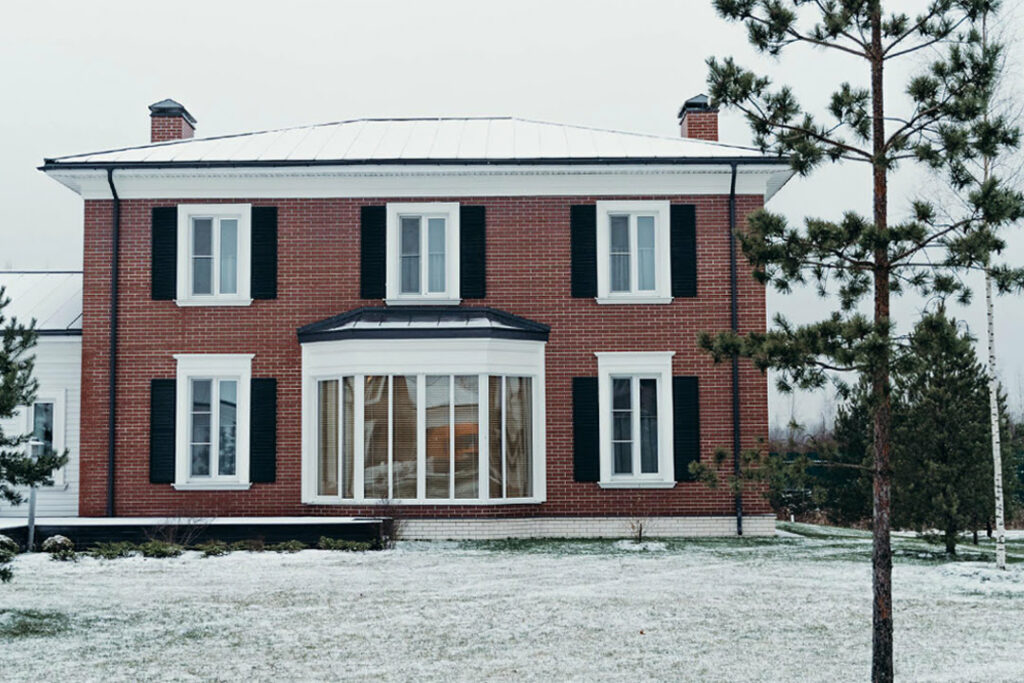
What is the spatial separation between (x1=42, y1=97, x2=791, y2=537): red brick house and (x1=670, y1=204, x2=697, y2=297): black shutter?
0.11 feet

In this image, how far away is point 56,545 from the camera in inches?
646

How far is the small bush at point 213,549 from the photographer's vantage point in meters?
16.0

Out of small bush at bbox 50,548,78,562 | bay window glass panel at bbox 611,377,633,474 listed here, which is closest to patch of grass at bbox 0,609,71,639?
small bush at bbox 50,548,78,562

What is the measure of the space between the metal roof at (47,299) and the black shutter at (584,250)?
8.84 m

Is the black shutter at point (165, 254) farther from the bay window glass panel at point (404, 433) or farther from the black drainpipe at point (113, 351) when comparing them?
the bay window glass panel at point (404, 433)

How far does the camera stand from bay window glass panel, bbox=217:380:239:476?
1900cm

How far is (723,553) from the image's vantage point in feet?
53.4

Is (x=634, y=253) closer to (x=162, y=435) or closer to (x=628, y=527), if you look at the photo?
(x=628, y=527)

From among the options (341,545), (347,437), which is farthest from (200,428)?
(341,545)

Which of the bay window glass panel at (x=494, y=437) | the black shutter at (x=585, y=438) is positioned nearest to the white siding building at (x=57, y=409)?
the bay window glass panel at (x=494, y=437)

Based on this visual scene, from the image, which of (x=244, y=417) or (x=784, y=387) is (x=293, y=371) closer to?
(x=244, y=417)

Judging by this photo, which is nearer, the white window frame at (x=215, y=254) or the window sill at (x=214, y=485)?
the window sill at (x=214, y=485)

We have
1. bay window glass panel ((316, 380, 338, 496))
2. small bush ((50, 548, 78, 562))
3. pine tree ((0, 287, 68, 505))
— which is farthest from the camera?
bay window glass panel ((316, 380, 338, 496))

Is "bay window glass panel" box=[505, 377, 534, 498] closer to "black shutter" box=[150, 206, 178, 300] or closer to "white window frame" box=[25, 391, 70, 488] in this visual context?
"black shutter" box=[150, 206, 178, 300]
